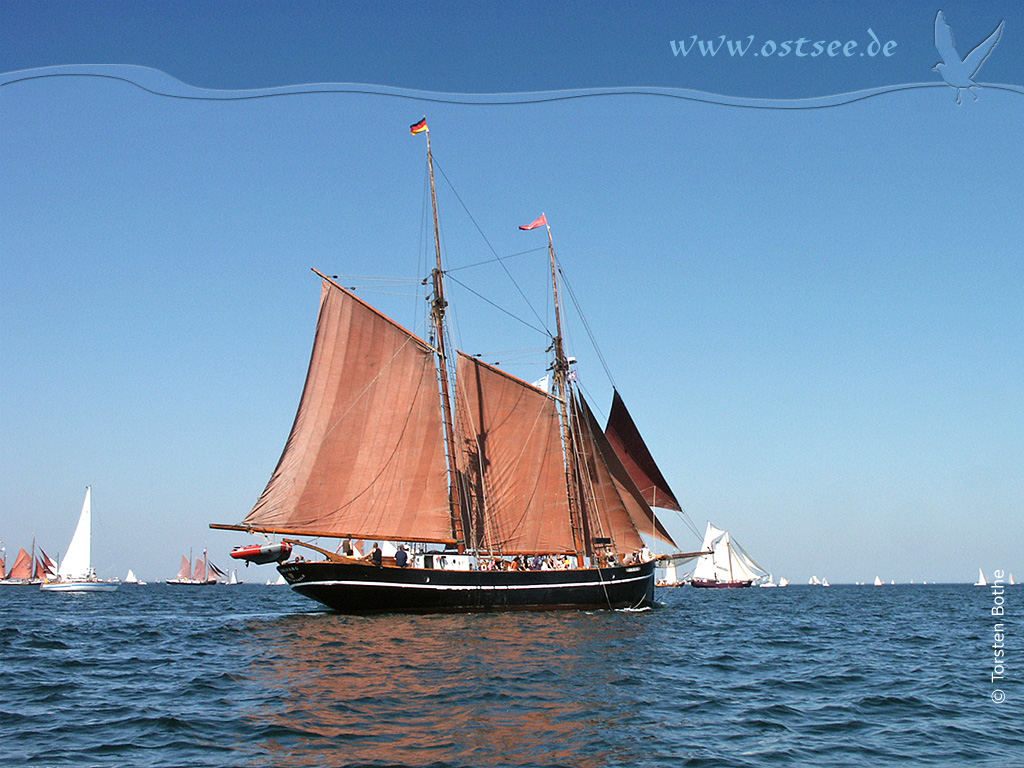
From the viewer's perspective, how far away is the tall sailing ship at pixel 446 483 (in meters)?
44.4

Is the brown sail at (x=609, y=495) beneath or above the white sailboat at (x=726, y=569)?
above

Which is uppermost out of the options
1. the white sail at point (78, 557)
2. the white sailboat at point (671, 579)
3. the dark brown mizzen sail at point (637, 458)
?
the dark brown mizzen sail at point (637, 458)

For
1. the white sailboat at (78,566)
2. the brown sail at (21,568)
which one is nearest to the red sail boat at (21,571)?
the brown sail at (21,568)

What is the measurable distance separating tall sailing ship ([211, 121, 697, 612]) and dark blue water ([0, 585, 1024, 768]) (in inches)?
399

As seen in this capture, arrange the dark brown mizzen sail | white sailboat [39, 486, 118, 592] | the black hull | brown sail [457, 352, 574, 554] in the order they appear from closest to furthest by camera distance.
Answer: the black hull < brown sail [457, 352, 574, 554] < the dark brown mizzen sail < white sailboat [39, 486, 118, 592]

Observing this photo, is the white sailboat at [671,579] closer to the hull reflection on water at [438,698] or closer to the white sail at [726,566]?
the white sail at [726,566]

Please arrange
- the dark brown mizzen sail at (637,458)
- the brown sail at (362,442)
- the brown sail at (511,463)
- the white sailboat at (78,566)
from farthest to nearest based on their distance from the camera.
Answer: the white sailboat at (78,566) → the dark brown mizzen sail at (637,458) → the brown sail at (511,463) → the brown sail at (362,442)

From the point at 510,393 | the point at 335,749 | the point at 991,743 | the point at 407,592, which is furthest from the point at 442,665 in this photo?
the point at 510,393

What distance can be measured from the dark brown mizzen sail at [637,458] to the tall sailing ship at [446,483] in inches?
3.9

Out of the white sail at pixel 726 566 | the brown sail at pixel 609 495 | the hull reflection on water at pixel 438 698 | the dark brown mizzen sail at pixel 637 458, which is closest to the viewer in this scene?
the hull reflection on water at pixel 438 698

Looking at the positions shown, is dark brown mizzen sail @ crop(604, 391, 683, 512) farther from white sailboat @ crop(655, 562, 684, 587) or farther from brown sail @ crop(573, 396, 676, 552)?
white sailboat @ crop(655, 562, 684, 587)

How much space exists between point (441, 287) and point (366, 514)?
16752 mm

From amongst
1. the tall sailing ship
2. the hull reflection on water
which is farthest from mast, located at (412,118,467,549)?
the hull reflection on water

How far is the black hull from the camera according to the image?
44.3m
